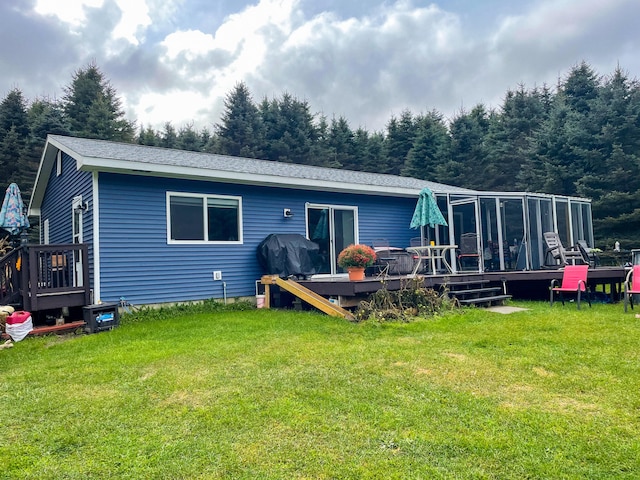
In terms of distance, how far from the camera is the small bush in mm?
6168

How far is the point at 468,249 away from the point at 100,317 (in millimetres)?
7377

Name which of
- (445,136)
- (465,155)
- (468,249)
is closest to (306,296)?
(468,249)

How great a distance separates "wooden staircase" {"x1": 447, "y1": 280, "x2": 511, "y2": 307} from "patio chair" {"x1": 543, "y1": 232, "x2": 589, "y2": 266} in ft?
5.72

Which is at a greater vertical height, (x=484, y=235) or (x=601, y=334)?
(x=484, y=235)

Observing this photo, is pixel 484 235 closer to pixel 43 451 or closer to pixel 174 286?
pixel 174 286

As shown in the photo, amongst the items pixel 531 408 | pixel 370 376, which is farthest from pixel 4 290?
pixel 531 408

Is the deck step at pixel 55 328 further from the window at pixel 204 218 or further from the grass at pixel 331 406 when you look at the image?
the window at pixel 204 218

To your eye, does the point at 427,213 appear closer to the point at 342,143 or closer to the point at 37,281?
the point at 37,281

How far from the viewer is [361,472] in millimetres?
1923

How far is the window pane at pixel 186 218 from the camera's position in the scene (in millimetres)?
7676

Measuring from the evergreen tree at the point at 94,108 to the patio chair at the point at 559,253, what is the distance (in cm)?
1887

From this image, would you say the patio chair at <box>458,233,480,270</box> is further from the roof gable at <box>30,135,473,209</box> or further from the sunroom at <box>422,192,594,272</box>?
the roof gable at <box>30,135,473,209</box>

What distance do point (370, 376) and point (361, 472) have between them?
148cm

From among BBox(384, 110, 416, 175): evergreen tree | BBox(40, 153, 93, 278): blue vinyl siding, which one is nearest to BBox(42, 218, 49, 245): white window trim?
BBox(40, 153, 93, 278): blue vinyl siding
